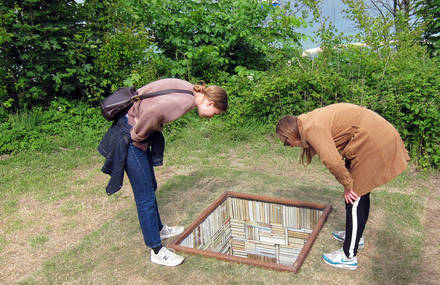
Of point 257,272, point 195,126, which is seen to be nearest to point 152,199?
point 257,272

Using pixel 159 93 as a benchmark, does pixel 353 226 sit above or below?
below

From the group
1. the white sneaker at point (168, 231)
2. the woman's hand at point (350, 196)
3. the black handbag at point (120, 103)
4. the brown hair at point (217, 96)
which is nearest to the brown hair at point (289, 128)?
the brown hair at point (217, 96)

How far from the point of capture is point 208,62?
25.3 feet

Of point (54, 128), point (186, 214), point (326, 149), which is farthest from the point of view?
point (54, 128)

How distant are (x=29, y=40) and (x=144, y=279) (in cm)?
505

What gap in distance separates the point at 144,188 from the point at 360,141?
171 centimetres

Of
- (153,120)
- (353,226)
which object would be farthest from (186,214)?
(353,226)

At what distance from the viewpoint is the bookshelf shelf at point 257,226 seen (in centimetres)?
429

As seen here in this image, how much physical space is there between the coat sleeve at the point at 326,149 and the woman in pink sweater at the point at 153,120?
0.69m

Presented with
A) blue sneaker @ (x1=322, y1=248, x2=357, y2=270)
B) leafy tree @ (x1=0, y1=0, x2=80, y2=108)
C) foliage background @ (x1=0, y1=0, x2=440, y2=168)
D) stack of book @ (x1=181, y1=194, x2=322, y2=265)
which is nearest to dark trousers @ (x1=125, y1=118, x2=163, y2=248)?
stack of book @ (x1=181, y1=194, x2=322, y2=265)

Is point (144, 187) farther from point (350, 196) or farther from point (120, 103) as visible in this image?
point (350, 196)

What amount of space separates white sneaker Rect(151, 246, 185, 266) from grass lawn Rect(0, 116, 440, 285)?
0.05 meters

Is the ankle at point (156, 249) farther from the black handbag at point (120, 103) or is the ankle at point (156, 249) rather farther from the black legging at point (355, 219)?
the black legging at point (355, 219)

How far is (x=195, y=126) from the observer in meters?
7.13
